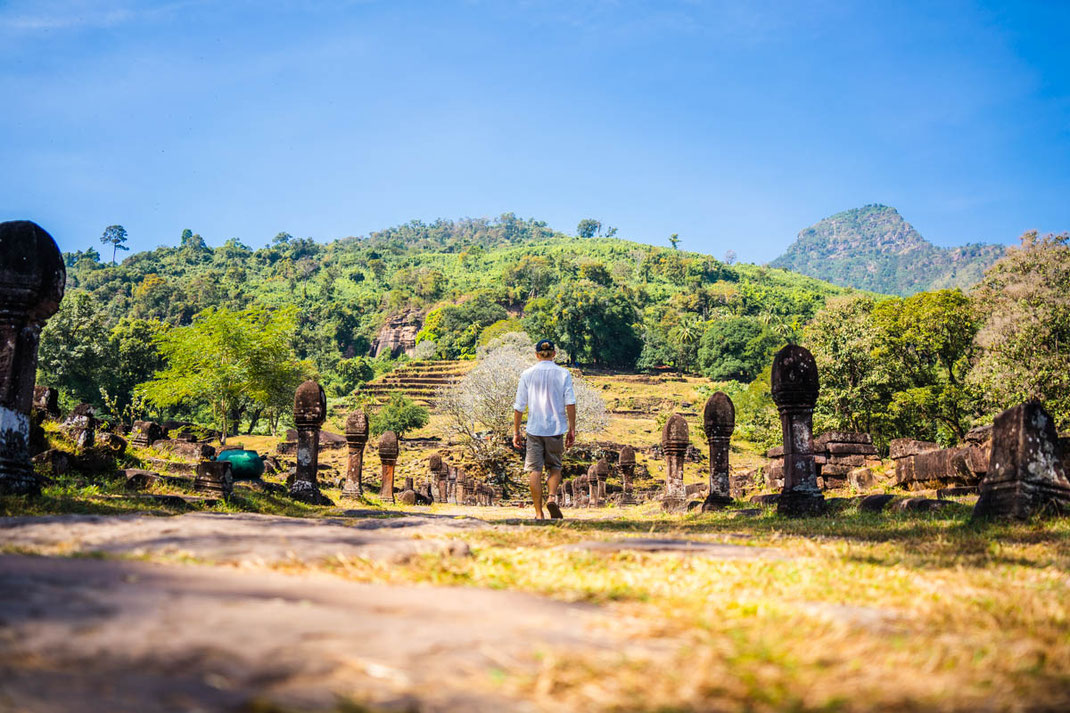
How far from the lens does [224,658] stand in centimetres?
149

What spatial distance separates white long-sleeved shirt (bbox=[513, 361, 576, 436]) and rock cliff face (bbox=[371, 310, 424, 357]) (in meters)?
102

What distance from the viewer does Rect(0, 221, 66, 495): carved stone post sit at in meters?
6.19

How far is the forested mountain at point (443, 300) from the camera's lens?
68163mm

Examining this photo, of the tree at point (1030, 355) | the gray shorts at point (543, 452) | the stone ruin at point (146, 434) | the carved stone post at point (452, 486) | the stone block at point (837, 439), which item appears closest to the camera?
the gray shorts at point (543, 452)

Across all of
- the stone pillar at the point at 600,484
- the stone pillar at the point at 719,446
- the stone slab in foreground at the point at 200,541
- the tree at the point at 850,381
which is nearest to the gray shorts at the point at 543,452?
the stone slab in foreground at the point at 200,541

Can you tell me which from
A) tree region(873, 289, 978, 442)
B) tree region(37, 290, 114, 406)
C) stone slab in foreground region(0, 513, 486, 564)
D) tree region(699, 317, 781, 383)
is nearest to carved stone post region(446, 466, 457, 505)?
tree region(873, 289, 978, 442)

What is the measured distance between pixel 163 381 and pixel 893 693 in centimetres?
2916

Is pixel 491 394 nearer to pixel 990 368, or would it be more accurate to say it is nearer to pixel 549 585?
pixel 990 368

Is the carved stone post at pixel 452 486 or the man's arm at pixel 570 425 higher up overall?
the man's arm at pixel 570 425

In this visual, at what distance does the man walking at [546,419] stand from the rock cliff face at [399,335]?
101531 millimetres

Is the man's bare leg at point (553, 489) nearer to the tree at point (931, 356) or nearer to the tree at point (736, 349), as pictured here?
the tree at point (931, 356)

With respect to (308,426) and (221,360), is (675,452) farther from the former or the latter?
(221,360)

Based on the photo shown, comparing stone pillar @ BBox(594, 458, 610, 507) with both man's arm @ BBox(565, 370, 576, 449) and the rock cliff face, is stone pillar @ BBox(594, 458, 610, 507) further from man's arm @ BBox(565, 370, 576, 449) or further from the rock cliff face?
the rock cliff face

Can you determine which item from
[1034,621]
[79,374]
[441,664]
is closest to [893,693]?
[441,664]
